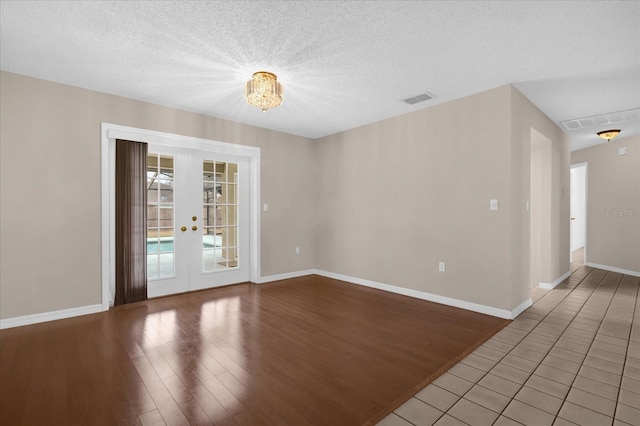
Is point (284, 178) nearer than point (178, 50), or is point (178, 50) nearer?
point (178, 50)

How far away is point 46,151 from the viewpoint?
3.30 m

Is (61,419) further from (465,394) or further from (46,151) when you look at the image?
(46,151)

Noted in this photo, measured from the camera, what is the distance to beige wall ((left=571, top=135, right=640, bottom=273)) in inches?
223

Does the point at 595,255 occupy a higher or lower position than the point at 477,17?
lower

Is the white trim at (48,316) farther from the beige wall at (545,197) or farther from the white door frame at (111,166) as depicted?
the beige wall at (545,197)

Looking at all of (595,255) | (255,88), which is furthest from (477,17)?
(595,255)

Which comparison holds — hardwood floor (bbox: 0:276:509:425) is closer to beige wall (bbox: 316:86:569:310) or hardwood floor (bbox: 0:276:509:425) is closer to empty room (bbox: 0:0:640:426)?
empty room (bbox: 0:0:640:426)

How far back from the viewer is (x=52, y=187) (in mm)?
3336

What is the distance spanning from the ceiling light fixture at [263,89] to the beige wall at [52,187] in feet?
5.78

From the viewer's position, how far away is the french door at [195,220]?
167 inches

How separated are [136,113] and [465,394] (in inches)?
180

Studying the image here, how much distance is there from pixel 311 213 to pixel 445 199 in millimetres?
2665

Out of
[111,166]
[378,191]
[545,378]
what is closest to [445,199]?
[378,191]

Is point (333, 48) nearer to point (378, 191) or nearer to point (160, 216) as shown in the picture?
point (378, 191)
